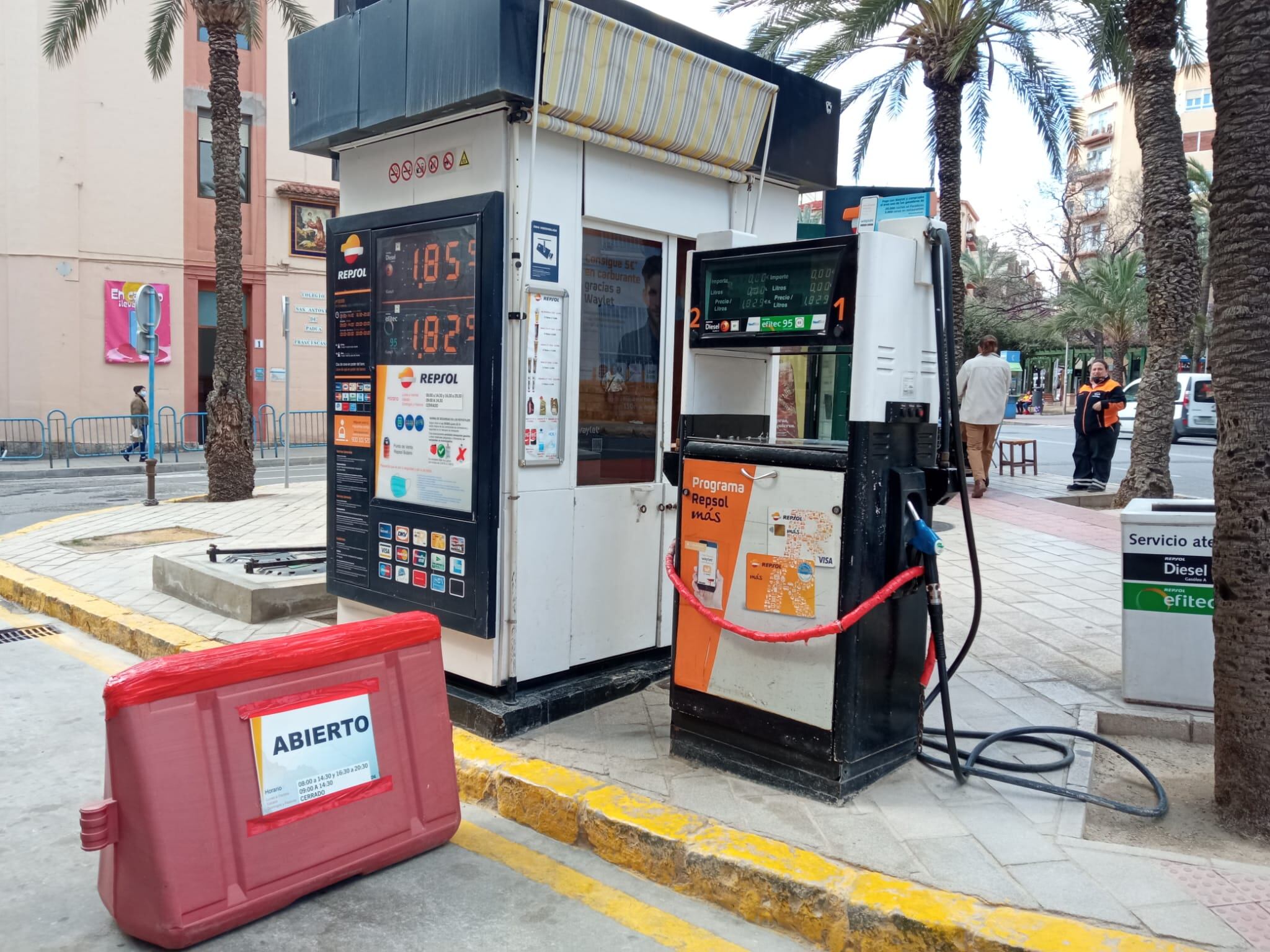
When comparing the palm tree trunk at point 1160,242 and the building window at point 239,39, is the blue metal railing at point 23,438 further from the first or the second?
the palm tree trunk at point 1160,242

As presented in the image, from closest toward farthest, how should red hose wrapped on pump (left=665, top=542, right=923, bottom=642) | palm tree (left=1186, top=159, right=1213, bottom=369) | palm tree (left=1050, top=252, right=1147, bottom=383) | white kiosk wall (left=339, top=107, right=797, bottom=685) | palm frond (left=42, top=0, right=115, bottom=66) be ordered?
red hose wrapped on pump (left=665, top=542, right=923, bottom=642) < white kiosk wall (left=339, top=107, right=797, bottom=685) < palm frond (left=42, top=0, right=115, bottom=66) < palm tree (left=1186, top=159, right=1213, bottom=369) < palm tree (left=1050, top=252, right=1147, bottom=383)

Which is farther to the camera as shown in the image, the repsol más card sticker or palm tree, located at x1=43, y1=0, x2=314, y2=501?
palm tree, located at x1=43, y1=0, x2=314, y2=501

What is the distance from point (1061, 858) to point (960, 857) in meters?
0.33

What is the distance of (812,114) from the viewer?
18.9 ft

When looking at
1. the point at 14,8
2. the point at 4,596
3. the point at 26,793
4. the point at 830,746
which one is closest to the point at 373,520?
the point at 26,793

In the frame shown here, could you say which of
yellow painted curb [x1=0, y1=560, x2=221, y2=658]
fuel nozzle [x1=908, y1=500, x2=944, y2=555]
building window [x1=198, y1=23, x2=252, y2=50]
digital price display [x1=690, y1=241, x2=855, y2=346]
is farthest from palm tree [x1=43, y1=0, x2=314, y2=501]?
fuel nozzle [x1=908, y1=500, x2=944, y2=555]

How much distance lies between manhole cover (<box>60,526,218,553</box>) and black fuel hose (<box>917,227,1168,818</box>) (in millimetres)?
7523

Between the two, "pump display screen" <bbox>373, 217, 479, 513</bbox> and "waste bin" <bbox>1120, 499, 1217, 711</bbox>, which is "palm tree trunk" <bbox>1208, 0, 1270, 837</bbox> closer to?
"waste bin" <bbox>1120, 499, 1217, 711</bbox>

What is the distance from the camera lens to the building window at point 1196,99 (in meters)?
59.3

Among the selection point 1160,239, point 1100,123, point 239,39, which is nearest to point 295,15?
point 239,39

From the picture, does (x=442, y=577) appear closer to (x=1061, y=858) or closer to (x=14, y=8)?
(x=1061, y=858)

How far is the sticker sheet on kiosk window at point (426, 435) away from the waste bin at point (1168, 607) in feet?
10.4

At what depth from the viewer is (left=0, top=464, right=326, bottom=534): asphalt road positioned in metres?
13.1

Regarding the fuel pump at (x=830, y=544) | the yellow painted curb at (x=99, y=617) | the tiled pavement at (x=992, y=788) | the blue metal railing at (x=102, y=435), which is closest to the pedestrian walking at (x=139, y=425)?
the blue metal railing at (x=102, y=435)
